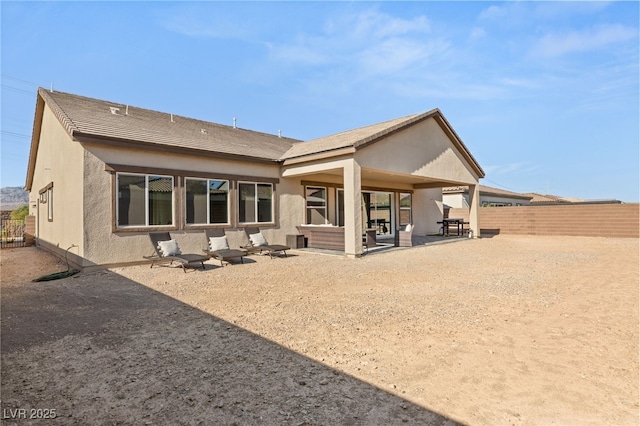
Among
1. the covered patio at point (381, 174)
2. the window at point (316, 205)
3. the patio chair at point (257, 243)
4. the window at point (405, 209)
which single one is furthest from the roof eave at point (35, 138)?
the window at point (405, 209)

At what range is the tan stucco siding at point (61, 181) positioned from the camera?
363 inches

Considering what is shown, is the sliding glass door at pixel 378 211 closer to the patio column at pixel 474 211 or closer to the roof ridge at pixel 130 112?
the patio column at pixel 474 211

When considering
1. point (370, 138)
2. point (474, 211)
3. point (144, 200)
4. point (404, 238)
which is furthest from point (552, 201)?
point (144, 200)

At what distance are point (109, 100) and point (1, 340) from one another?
12438 mm

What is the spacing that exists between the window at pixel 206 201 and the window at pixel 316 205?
13.6ft

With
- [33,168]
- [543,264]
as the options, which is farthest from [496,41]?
[33,168]

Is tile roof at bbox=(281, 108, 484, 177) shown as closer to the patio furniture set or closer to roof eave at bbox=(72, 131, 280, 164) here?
roof eave at bbox=(72, 131, 280, 164)

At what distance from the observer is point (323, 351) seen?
151 inches

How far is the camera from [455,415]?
258 centimetres

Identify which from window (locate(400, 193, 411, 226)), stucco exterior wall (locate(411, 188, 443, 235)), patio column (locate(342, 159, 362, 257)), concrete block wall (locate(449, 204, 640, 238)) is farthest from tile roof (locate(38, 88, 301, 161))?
concrete block wall (locate(449, 204, 640, 238))

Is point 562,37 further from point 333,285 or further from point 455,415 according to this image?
point 455,415

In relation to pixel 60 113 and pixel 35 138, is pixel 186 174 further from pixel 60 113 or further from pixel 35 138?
pixel 35 138

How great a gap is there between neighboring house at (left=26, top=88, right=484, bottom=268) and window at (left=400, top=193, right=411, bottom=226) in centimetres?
316

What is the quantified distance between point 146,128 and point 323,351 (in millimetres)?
10669
